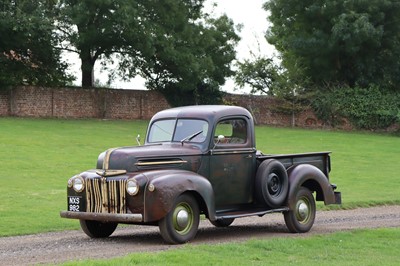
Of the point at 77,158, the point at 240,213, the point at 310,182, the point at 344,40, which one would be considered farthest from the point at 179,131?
the point at 344,40

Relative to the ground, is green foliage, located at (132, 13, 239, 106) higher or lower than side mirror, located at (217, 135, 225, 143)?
higher

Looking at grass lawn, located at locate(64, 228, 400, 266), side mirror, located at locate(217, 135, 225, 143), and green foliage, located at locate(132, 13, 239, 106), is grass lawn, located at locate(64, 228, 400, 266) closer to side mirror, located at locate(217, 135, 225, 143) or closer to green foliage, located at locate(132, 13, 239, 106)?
side mirror, located at locate(217, 135, 225, 143)

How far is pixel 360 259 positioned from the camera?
1137 centimetres

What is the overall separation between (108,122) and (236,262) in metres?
36.6

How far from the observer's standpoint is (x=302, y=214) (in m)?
15.1

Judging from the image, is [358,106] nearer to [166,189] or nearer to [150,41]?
[150,41]

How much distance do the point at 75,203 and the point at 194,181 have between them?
209 centimetres

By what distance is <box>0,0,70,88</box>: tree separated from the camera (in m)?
44.8

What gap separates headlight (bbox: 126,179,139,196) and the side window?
2.19 metres

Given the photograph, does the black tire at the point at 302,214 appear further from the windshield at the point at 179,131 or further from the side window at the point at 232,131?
the windshield at the point at 179,131

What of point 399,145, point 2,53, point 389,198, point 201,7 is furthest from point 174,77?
point 389,198

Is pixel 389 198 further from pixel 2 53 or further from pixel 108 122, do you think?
pixel 2 53

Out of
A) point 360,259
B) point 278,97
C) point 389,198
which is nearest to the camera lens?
point 360,259

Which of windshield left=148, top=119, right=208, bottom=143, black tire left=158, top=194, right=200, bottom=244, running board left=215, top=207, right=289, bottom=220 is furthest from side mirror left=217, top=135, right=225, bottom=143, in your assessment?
black tire left=158, top=194, right=200, bottom=244
